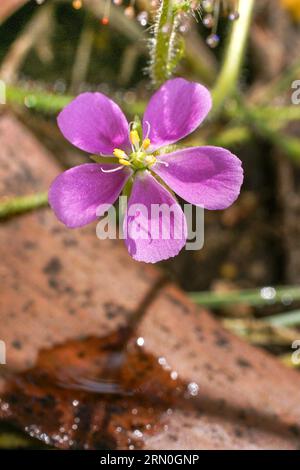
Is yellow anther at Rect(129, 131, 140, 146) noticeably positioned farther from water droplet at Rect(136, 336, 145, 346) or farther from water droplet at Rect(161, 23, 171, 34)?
water droplet at Rect(136, 336, 145, 346)

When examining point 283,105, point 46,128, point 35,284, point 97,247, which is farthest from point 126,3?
point 35,284

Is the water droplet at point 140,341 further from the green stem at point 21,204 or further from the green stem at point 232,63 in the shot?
the green stem at point 232,63

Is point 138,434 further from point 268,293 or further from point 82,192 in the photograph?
point 268,293

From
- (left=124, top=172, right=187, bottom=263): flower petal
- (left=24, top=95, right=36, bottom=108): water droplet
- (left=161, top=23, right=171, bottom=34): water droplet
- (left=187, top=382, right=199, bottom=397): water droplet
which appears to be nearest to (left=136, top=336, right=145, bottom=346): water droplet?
(left=187, top=382, right=199, bottom=397): water droplet

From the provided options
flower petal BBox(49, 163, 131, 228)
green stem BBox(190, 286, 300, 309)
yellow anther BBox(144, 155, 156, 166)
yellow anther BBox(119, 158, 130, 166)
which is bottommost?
flower petal BBox(49, 163, 131, 228)
